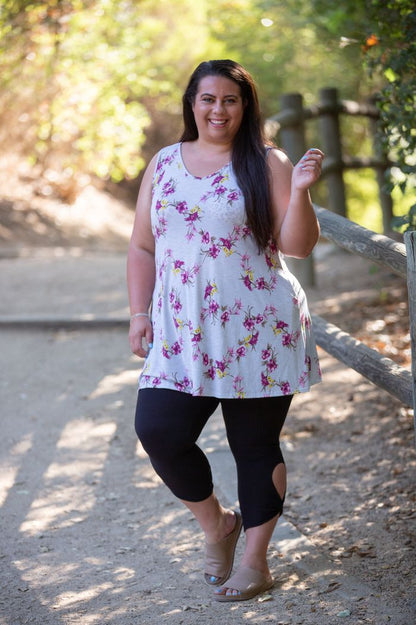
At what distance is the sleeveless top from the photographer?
280 cm

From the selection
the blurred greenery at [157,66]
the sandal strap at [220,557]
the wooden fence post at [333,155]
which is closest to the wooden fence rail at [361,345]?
the blurred greenery at [157,66]

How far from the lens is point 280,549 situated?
3404 mm

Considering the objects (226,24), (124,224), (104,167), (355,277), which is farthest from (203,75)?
(226,24)

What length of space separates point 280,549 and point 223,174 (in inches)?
57.5

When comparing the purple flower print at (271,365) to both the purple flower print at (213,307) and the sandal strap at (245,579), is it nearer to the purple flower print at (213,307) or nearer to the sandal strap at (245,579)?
the purple flower print at (213,307)

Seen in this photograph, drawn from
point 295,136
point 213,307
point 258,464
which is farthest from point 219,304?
point 295,136

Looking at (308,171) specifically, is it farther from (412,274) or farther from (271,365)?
(271,365)

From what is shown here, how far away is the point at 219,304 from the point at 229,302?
32 mm

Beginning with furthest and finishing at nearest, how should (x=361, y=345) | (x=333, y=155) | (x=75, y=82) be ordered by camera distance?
1. (x=75, y=82)
2. (x=333, y=155)
3. (x=361, y=345)

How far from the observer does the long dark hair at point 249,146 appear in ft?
9.12

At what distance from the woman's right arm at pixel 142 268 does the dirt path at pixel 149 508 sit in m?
0.85

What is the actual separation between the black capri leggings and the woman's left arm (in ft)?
1.68

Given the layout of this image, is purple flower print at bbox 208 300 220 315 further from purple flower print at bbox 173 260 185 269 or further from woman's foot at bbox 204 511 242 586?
woman's foot at bbox 204 511 242 586

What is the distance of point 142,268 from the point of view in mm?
3068
